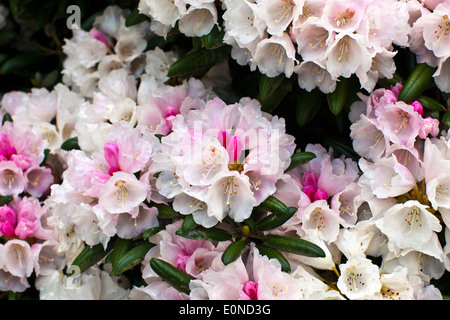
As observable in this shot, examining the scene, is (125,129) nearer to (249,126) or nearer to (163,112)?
(163,112)

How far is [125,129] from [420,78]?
0.80 metres

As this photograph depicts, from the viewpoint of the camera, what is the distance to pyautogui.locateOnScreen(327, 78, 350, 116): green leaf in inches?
64.6

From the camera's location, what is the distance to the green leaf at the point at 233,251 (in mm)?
1429

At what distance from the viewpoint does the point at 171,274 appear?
1485mm

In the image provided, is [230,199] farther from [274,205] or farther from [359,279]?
[359,279]

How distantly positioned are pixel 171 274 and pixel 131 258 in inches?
5.6

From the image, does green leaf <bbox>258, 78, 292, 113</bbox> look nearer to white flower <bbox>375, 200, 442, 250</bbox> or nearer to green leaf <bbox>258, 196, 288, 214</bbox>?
green leaf <bbox>258, 196, 288, 214</bbox>

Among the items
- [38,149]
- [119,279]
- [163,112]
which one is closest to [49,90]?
[38,149]

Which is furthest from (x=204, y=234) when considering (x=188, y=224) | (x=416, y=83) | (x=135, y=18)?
(x=135, y=18)

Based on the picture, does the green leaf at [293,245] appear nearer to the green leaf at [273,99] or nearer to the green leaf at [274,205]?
the green leaf at [274,205]

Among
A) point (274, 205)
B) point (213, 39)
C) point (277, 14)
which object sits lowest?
point (274, 205)

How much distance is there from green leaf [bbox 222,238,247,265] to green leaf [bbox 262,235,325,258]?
0.07 metres

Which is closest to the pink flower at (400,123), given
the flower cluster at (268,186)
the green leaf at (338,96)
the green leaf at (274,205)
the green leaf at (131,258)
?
the flower cluster at (268,186)

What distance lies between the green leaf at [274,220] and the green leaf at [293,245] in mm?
31
